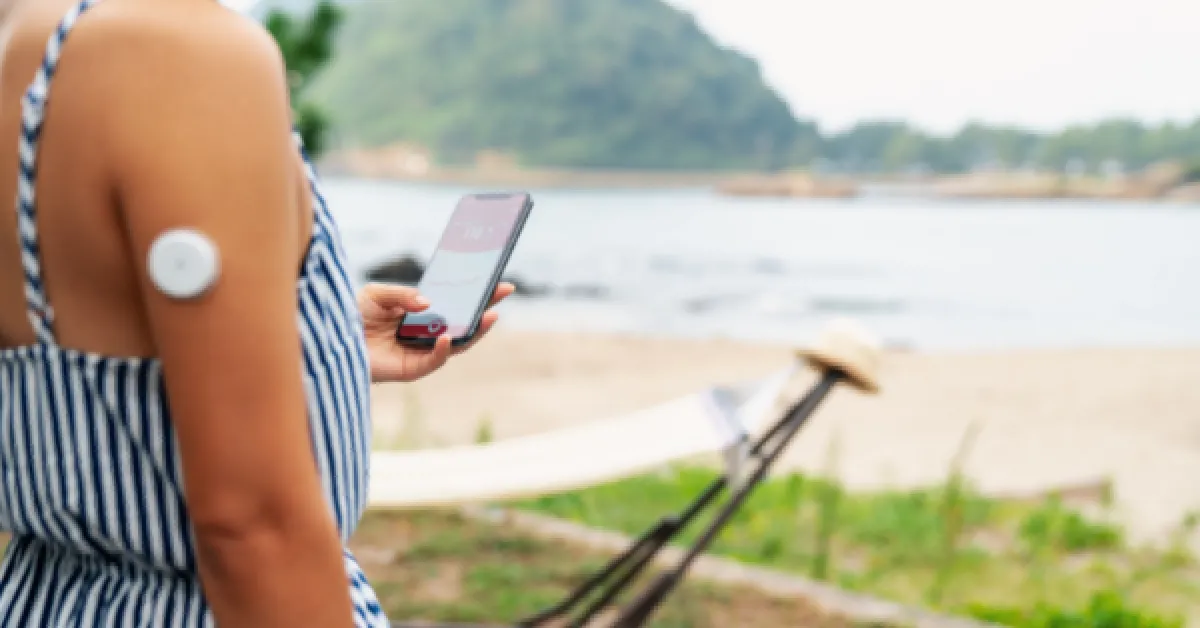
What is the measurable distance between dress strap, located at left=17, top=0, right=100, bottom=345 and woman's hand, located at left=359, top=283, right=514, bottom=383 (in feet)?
1.36

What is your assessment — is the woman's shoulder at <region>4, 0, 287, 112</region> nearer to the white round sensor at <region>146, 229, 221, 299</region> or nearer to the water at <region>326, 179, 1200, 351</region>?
the white round sensor at <region>146, 229, 221, 299</region>

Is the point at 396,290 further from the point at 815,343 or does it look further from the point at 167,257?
the point at 815,343

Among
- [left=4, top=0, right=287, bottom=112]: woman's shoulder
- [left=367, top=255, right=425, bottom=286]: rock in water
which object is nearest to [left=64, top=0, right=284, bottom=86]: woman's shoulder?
[left=4, top=0, right=287, bottom=112]: woman's shoulder

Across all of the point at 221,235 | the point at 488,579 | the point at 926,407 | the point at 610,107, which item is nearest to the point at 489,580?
the point at 488,579

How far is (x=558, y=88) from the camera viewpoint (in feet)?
290

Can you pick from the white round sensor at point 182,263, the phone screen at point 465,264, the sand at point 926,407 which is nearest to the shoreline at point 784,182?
the sand at point 926,407

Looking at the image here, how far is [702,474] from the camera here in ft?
17.4

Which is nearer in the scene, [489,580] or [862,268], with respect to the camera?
[489,580]

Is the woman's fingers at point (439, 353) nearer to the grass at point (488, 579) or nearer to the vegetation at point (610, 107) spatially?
the grass at point (488, 579)

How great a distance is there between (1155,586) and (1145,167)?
3098 inches

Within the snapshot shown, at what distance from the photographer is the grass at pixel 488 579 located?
3162 mm

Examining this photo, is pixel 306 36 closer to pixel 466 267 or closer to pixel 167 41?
pixel 466 267

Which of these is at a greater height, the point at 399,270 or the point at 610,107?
the point at 399,270

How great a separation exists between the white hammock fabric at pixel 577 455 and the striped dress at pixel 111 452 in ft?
6.17
